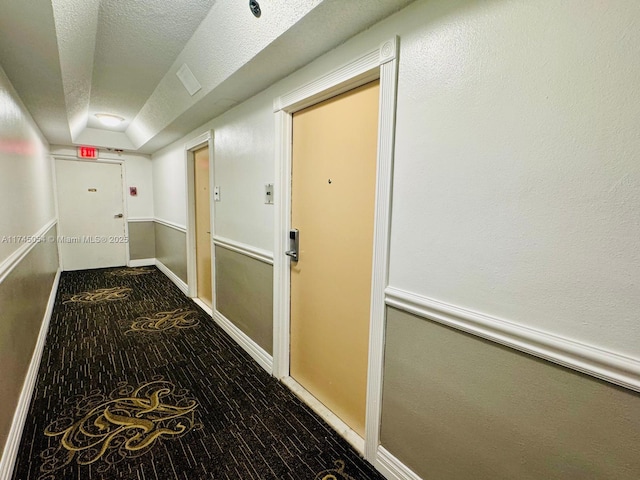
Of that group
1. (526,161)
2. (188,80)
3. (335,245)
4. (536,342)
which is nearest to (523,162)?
(526,161)

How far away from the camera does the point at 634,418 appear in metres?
0.81

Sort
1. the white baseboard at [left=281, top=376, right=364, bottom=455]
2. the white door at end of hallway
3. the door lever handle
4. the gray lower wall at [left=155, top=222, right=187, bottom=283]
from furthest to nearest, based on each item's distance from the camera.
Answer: the white door at end of hallway → the gray lower wall at [left=155, top=222, right=187, bottom=283] → the door lever handle → the white baseboard at [left=281, top=376, right=364, bottom=455]

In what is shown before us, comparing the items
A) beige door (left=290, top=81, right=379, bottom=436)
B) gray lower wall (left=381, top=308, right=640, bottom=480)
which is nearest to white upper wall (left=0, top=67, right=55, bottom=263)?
beige door (left=290, top=81, right=379, bottom=436)

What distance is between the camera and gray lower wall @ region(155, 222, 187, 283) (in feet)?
13.9

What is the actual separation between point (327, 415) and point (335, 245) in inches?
40.7

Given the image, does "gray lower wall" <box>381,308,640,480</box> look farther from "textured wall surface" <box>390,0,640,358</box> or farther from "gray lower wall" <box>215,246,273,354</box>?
"gray lower wall" <box>215,246,273,354</box>

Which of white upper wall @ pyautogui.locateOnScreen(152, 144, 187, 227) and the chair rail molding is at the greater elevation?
white upper wall @ pyautogui.locateOnScreen(152, 144, 187, 227)

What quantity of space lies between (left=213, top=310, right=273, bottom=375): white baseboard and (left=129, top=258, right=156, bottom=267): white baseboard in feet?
10.7

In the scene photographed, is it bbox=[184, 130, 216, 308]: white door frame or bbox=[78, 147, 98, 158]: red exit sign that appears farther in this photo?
bbox=[78, 147, 98, 158]: red exit sign

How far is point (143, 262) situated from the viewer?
5.79 m

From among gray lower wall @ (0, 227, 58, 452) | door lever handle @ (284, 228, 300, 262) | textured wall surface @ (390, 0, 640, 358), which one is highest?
textured wall surface @ (390, 0, 640, 358)

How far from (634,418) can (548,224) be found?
54cm

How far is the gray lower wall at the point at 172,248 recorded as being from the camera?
4246 mm

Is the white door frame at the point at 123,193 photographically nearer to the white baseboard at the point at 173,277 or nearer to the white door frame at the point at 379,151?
the white baseboard at the point at 173,277
